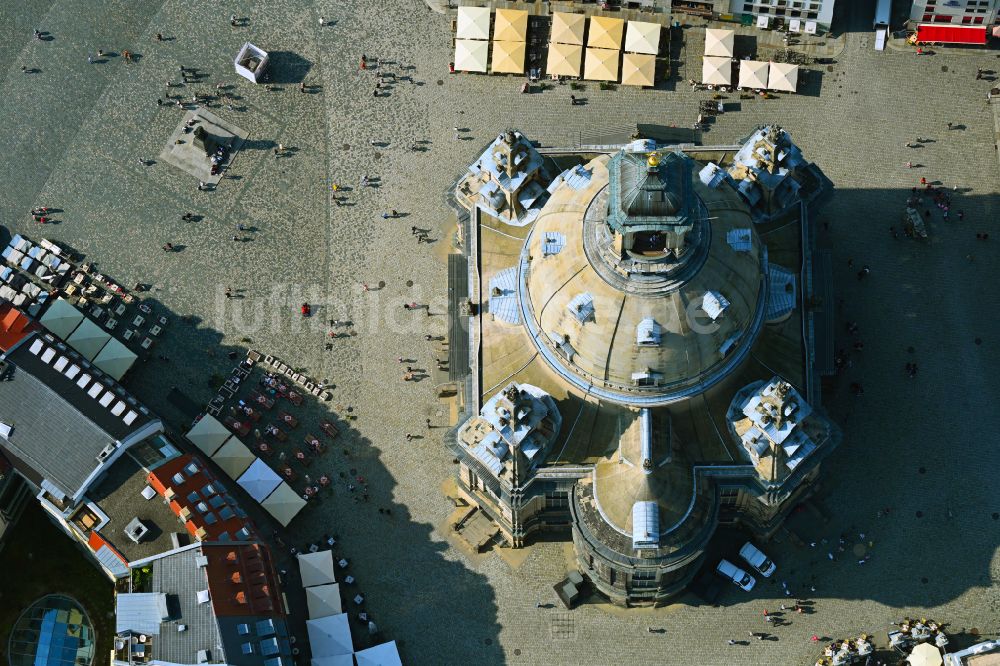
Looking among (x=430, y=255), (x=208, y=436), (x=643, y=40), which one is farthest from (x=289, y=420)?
(x=643, y=40)

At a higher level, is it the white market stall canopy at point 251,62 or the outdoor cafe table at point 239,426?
the white market stall canopy at point 251,62

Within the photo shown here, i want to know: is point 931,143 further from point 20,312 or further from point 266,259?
point 20,312

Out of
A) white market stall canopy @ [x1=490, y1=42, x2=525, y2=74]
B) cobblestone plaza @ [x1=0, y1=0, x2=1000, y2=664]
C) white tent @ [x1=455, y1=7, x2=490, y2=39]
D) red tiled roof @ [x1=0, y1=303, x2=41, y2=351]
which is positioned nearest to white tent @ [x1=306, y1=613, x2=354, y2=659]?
cobblestone plaza @ [x1=0, y1=0, x2=1000, y2=664]

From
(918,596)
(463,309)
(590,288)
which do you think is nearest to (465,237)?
(463,309)

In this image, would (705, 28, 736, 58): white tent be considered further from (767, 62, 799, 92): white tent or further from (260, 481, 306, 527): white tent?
(260, 481, 306, 527): white tent

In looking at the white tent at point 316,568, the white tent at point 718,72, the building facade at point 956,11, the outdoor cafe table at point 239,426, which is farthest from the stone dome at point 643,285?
the building facade at point 956,11

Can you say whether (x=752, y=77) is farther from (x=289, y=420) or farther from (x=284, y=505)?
(x=284, y=505)

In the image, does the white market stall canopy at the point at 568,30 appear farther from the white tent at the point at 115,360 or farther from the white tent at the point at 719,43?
the white tent at the point at 115,360
